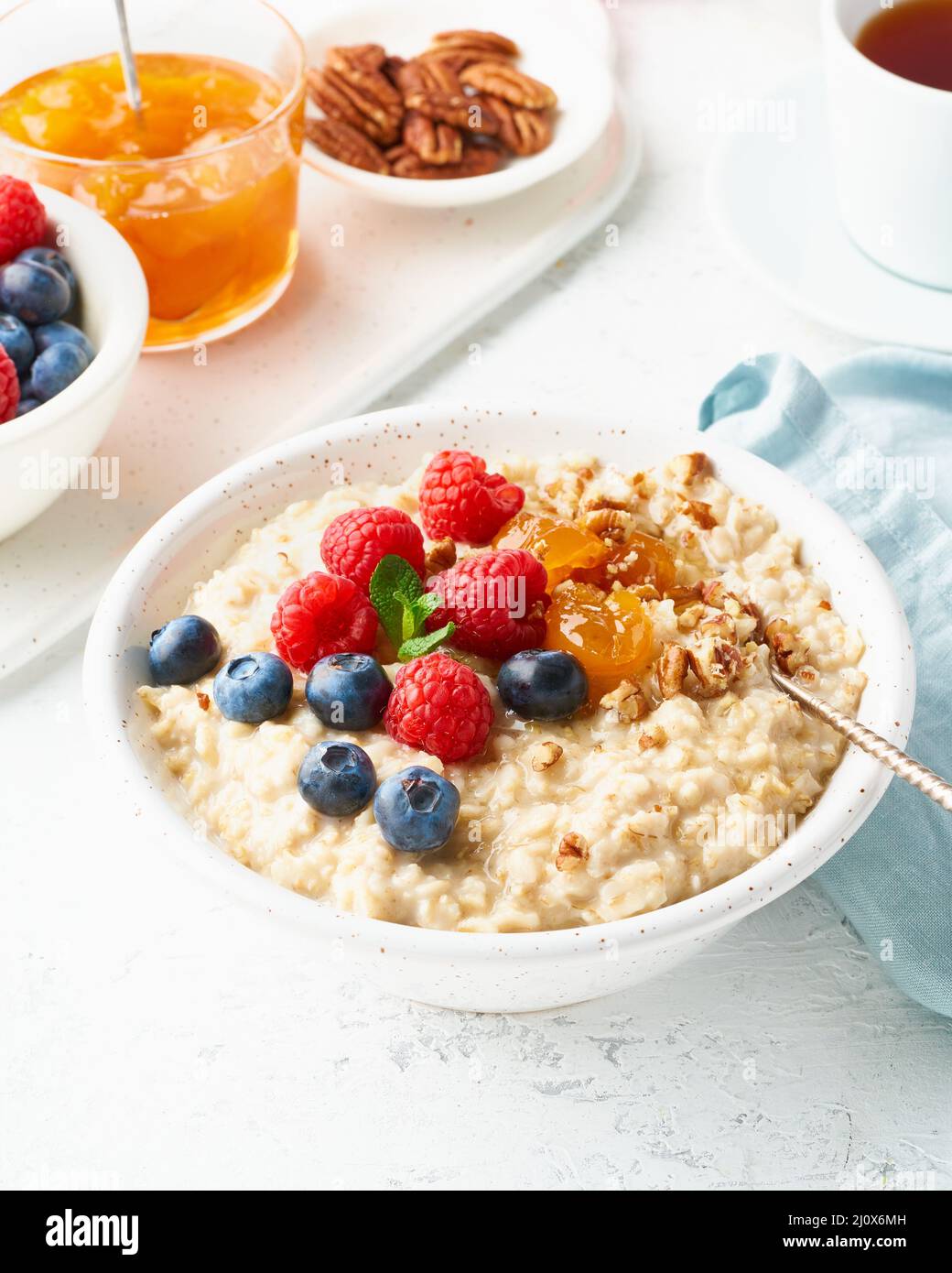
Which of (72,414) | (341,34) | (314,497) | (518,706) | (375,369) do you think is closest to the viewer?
(518,706)

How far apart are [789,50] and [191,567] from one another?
2.30 metres

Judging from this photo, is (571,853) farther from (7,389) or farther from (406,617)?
(7,389)

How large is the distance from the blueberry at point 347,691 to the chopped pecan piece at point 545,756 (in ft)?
0.63

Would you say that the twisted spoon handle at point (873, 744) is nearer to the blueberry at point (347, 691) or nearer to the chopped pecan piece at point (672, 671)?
the chopped pecan piece at point (672, 671)

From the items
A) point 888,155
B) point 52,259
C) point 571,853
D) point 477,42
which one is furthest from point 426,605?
point 477,42

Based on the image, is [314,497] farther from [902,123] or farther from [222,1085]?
[902,123]

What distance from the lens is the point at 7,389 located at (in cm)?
213

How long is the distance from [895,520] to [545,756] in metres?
0.82

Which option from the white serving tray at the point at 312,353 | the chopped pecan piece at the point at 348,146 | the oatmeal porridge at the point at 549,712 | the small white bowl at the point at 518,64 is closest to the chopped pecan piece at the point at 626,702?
the oatmeal porridge at the point at 549,712

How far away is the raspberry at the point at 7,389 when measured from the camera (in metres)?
2.11

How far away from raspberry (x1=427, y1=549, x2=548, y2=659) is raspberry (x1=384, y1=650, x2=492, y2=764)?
3.5 inches

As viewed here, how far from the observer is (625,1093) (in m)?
1.69

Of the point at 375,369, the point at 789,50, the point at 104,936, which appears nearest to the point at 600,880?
the point at 104,936

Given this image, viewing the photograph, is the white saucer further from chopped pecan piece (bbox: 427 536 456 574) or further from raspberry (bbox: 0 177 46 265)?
raspberry (bbox: 0 177 46 265)
